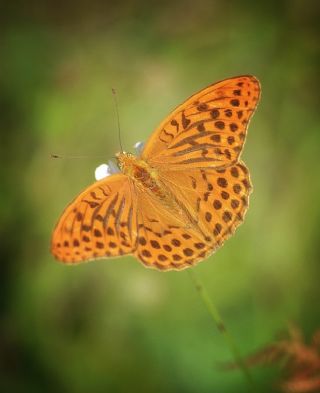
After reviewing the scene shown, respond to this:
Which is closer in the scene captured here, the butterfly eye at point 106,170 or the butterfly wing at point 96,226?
the butterfly wing at point 96,226

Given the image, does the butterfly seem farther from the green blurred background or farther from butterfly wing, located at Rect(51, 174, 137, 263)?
the green blurred background

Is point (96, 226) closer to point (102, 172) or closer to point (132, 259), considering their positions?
point (102, 172)

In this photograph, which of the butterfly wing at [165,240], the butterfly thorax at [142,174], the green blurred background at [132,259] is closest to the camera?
the butterfly wing at [165,240]

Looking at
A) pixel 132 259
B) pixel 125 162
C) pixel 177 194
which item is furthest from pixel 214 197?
pixel 132 259

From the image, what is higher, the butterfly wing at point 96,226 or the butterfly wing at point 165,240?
the butterfly wing at point 96,226

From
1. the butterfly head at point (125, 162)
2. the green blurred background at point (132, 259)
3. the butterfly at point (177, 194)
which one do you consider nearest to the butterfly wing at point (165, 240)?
the butterfly at point (177, 194)

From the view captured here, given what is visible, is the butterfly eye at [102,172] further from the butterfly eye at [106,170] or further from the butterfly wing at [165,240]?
the butterfly wing at [165,240]

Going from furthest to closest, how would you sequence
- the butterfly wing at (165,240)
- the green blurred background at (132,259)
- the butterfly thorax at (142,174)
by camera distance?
the green blurred background at (132,259) → the butterfly thorax at (142,174) → the butterfly wing at (165,240)
